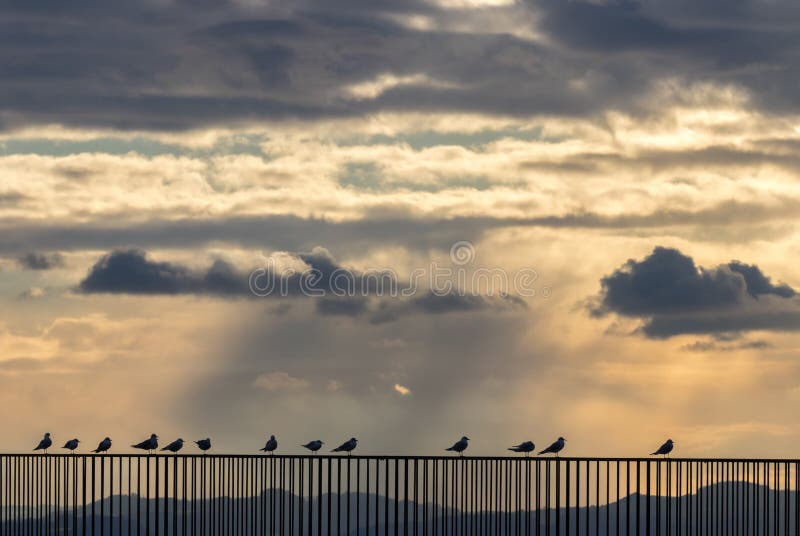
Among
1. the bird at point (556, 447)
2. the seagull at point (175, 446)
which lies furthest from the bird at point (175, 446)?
the bird at point (556, 447)

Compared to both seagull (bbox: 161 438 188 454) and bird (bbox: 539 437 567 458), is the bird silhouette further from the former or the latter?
bird (bbox: 539 437 567 458)

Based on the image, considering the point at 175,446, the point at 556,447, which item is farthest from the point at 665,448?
the point at 175,446

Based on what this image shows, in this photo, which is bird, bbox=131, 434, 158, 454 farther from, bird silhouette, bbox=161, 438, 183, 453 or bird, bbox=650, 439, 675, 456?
bird, bbox=650, 439, 675, 456

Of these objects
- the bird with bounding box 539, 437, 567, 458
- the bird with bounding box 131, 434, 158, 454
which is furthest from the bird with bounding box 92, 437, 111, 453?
the bird with bounding box 539, 437, 567, 458

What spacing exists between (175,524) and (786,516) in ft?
64.4

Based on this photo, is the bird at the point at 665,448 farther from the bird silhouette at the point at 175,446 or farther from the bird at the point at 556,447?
the bird silhouette at the point at 175,446

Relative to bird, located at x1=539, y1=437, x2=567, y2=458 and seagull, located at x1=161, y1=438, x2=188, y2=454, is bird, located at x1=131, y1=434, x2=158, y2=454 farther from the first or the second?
bird, located at x1=539, y1=437, x2=567, y2=458

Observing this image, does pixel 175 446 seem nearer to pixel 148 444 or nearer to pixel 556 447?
pixel 148 444

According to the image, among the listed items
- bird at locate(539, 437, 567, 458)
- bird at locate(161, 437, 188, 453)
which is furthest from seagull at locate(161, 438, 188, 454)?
bird at locate(539, 437, 567, 458)

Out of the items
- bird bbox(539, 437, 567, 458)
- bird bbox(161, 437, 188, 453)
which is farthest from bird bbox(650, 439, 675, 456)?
bird bbox(161, 437, 188, 453)

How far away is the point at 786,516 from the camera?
4169cm

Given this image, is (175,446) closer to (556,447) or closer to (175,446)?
(175,446)

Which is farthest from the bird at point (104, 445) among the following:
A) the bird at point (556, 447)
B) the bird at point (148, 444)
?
the bird at point (556, 447)

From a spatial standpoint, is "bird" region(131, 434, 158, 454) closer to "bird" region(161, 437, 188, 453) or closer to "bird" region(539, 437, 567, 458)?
"bird" region(161, 437, 188, 453)
